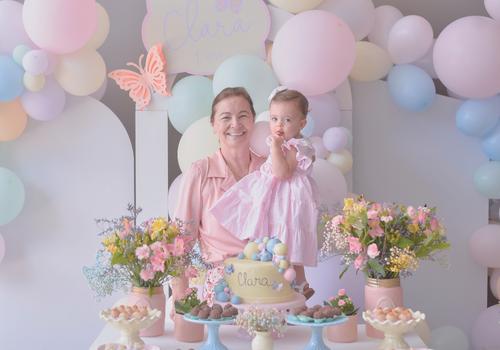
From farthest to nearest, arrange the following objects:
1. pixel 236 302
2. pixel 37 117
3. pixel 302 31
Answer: pixel 37 117, pixel 302 31, pixel 236 302

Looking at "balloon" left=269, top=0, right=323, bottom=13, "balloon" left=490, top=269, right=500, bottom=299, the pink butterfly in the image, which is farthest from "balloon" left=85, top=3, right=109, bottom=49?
"balloon" left=490, top=269, right=500, bottom=299

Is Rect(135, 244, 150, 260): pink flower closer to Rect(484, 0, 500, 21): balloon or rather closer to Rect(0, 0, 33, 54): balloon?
Rect(0, 0, 33, 54): balloon

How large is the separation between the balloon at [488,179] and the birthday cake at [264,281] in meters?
1.78

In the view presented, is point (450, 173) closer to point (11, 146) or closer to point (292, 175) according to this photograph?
point (292, 175)

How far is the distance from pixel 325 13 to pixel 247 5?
49 centimetres

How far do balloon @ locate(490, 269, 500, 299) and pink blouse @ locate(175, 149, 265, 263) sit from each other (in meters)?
1.65

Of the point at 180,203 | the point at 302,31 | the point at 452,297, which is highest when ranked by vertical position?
the point at 302,31

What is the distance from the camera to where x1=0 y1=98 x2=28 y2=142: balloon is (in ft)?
12.1

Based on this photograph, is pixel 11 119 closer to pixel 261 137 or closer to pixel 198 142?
pixel 198 142

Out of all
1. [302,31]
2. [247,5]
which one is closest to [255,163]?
[302,31]

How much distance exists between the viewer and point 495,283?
158 inches

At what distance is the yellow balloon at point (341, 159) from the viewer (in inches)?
144

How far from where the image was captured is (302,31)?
11.5ft

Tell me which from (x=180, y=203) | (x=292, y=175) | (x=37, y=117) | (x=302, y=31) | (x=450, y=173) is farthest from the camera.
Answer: (x=450, y=173)
